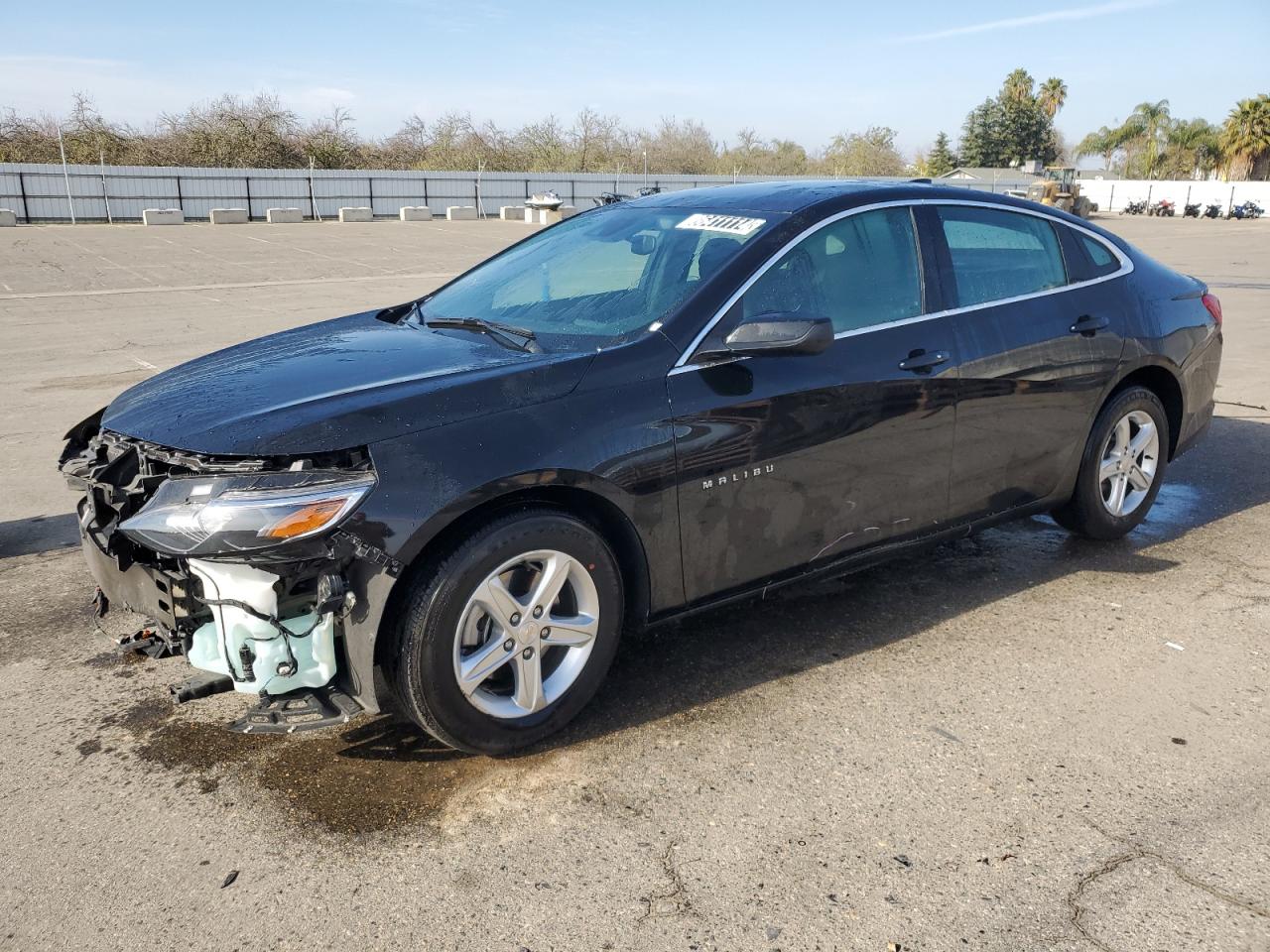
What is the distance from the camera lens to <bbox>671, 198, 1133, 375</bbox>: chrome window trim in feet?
11.4

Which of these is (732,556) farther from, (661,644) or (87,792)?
(87,792)

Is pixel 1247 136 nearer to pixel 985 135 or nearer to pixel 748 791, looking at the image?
pixel 985 135

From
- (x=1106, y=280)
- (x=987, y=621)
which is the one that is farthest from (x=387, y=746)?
(x=1106, y=280)

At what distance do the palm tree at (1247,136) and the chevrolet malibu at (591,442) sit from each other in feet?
319

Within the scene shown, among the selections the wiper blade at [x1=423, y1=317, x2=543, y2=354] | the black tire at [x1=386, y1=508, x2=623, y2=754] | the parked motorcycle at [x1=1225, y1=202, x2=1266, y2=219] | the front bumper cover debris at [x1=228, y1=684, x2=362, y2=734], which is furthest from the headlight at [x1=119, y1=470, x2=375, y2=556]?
the parked motorcycle at [x1=1225, y1=202, x2=1266, y2=219]

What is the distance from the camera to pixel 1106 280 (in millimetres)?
4840

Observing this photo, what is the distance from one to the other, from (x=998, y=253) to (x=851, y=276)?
94 cm

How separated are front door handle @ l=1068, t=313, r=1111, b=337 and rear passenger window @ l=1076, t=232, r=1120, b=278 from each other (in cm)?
25

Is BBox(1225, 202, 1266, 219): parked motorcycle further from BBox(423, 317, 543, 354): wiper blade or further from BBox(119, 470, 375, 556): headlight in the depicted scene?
BBox(119, 470, 375, 556): headlight

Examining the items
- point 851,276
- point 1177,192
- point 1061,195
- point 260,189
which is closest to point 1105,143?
point 1177,192

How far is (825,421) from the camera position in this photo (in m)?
3.72

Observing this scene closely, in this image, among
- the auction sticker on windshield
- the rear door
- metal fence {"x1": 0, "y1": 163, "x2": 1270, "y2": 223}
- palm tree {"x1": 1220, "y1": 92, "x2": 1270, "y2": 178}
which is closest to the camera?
the auction sticker on windshield

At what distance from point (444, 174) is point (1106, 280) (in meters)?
43.1

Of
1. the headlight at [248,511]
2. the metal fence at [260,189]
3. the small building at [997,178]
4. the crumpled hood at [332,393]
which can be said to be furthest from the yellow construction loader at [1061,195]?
the headlight at [248,511]
